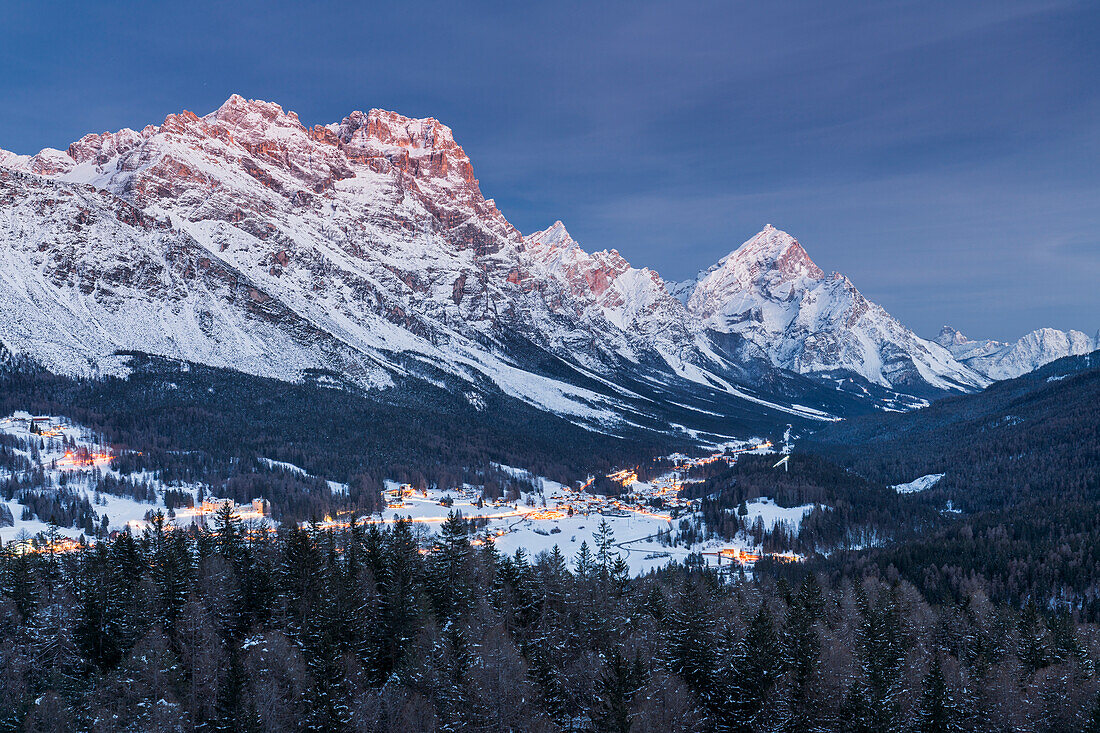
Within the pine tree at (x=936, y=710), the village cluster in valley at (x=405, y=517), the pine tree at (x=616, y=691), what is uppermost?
the village cluster in valley at (x=405, y=517)

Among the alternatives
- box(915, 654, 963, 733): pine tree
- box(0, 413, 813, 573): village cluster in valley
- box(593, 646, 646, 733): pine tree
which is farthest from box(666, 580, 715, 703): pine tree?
box(0, 413, 813, 573): village cluster in valley

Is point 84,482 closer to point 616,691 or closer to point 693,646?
point 693,646

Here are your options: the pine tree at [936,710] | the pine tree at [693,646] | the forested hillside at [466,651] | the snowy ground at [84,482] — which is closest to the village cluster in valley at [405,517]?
the snowy ground at [84,482]

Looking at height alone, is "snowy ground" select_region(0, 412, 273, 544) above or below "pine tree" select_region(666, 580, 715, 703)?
above

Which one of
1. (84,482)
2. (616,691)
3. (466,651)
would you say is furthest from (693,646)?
(84,482)

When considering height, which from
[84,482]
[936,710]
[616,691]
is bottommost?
[936,710]

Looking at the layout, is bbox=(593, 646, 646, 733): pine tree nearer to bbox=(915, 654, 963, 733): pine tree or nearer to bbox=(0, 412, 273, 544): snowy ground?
bbox=(915, 654, 963, 733): pine tree

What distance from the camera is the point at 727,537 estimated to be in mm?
177750

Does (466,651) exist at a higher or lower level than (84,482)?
lower

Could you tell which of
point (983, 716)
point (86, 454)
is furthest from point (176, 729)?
point (86, 454)

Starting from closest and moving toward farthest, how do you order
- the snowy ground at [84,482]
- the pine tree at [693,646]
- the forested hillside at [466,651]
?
the forested hillside at [466,651]
the pine tree at [693,646]
the snowy ground at [84,482]

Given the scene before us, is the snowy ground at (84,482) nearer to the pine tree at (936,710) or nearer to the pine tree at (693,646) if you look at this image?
the pine tree at (693,646)

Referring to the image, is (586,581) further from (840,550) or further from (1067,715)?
(840,550)

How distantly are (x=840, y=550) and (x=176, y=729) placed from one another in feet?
472
